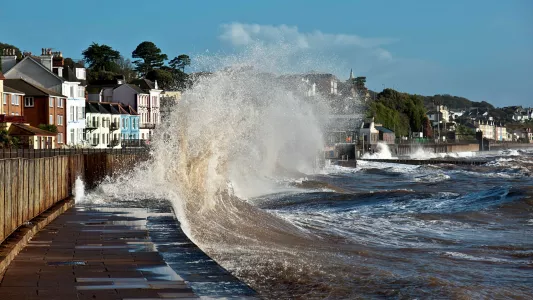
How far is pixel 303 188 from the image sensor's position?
1345 inches

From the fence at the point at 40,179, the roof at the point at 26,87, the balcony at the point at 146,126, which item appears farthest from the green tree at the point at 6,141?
the balcony at the point at 146,126

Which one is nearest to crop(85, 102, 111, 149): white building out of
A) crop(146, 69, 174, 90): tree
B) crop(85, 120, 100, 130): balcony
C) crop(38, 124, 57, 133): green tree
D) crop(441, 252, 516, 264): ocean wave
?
crop(85, 120, 100, 130): balcony

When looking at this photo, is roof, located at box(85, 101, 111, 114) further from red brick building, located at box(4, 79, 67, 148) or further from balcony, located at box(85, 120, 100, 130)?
red brick building, located at box(4, 79, 67, 148)

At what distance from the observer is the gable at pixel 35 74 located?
73.9 metres

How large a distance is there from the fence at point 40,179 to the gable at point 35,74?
51.2m

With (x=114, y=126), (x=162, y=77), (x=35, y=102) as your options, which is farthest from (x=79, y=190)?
(x=162, y=77)

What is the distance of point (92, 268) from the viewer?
8.66m

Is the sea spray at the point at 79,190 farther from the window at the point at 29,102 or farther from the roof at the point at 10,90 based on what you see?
the window at the point at 29,102

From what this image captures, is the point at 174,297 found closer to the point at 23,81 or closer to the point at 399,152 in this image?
the point at 23,81

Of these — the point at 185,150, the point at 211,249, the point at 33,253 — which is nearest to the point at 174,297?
the point at 33,253

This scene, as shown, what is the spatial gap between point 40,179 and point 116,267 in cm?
618

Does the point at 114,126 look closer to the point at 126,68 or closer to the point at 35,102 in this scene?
the point at 35,102

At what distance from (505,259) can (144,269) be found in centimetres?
802

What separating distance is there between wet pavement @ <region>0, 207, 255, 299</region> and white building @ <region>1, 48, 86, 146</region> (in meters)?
64.0
